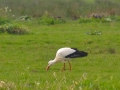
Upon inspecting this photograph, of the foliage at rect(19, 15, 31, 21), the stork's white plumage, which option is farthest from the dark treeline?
the stork's white plumage

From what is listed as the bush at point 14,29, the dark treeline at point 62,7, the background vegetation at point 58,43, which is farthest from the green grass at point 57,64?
the dark treeline at point 62,7

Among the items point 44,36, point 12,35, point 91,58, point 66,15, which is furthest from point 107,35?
point 66,15

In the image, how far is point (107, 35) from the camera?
67.8 ft

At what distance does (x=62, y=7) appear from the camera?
3041cm

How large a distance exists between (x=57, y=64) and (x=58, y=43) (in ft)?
13.9

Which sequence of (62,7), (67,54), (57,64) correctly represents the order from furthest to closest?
(62,7), (57,64), (67,54)

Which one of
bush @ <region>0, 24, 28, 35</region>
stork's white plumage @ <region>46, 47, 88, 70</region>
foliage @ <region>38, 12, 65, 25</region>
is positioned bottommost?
foliage @ <region>38, 12, 65, 25</region>

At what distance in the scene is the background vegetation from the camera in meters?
10.3

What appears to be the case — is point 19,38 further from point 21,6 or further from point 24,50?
point 21,6

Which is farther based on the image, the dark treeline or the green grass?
the dark treeline

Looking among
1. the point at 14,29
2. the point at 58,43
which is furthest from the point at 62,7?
the point at 58,43

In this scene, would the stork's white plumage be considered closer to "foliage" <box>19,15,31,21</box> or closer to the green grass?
the green grass

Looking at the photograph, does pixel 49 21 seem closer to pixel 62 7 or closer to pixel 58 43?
pixel 62 7

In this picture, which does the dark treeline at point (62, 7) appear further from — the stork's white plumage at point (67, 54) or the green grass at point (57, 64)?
the stork's white plumage at point (67, 54)
